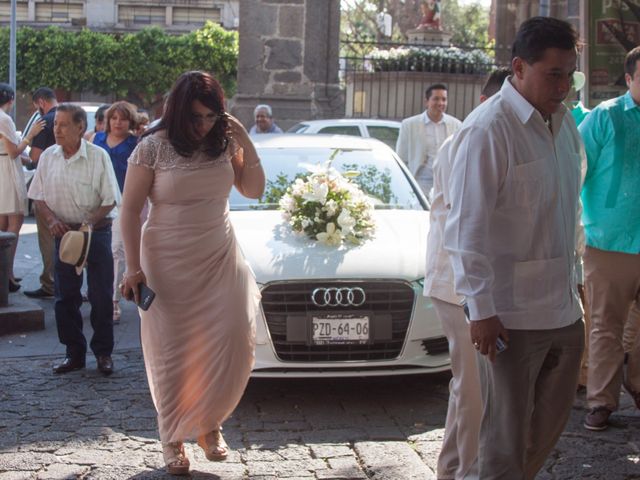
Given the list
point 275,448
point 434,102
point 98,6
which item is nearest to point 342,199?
point 275,448

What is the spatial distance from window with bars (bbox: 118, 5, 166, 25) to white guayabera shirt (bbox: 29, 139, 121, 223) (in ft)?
157

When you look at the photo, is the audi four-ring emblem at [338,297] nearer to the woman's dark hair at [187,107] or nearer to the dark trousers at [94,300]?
the woman's dark hair at [187,107]

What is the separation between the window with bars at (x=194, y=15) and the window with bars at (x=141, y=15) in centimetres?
69

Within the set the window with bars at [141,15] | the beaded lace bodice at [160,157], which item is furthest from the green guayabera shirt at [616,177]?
the window with bars at [141,15]

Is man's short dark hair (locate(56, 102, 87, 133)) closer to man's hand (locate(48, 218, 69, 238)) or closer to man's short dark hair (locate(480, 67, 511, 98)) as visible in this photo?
man's hand (locate(48, 218, 69, 238))

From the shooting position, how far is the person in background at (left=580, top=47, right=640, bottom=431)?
19.6 ft

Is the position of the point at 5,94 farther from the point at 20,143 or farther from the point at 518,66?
the point at 518,66

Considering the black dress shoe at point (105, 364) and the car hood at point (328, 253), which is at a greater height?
the car hood at point (328, 253)

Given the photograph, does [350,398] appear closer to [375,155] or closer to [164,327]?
[164,327]

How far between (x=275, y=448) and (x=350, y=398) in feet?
3.75

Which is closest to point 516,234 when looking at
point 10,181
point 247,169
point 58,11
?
point 247,169

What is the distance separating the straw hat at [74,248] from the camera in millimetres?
6980

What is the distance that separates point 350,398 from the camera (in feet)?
22.5

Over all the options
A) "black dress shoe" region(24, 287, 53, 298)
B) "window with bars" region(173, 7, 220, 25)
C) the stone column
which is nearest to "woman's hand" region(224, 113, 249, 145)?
"black dress shoe" region(24, 287, 53, 298)
